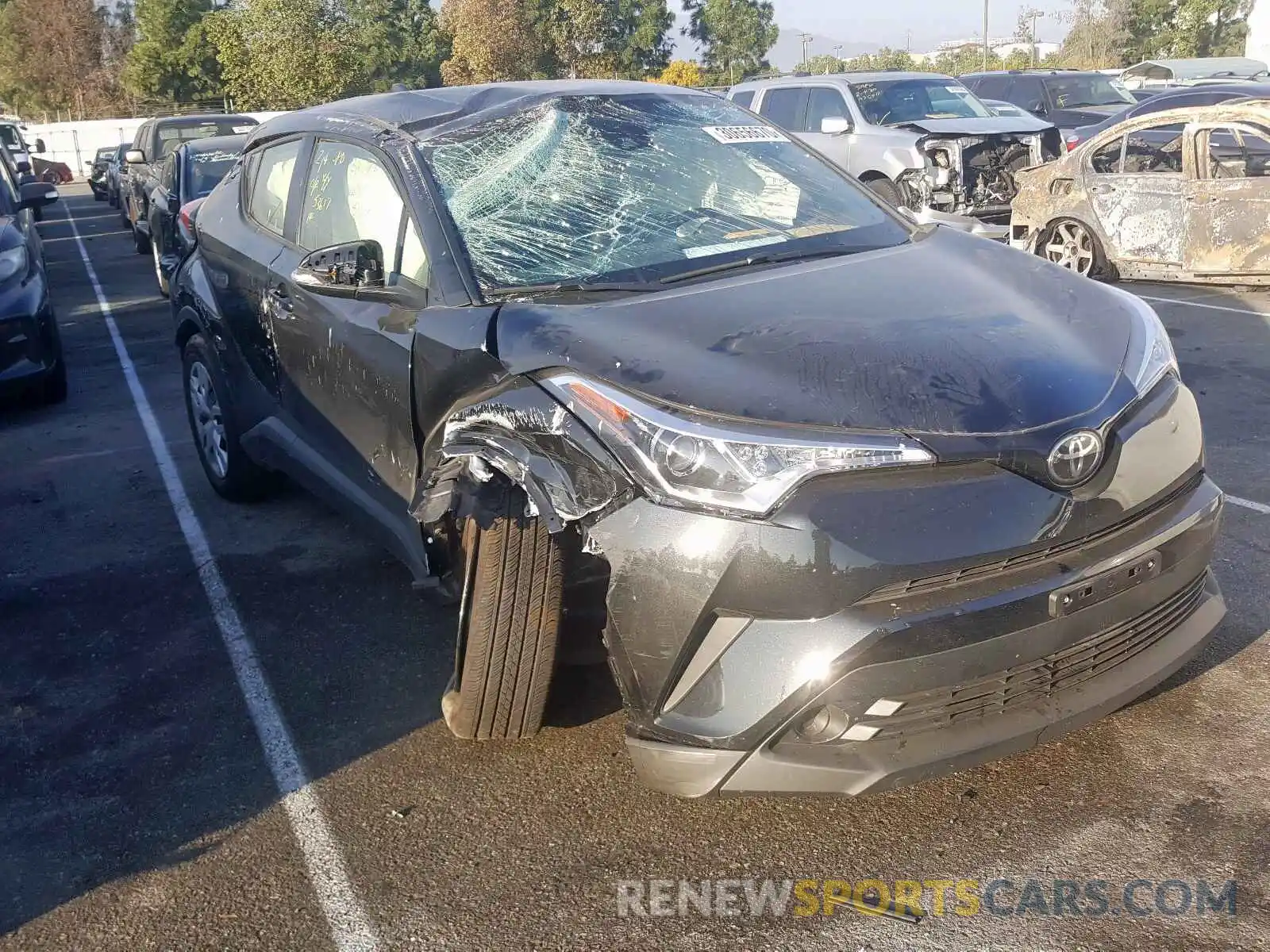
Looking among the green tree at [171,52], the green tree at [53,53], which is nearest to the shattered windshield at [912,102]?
the green tree at [171,52]

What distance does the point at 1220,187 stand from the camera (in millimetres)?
8734

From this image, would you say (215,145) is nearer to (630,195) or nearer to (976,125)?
(976,125)

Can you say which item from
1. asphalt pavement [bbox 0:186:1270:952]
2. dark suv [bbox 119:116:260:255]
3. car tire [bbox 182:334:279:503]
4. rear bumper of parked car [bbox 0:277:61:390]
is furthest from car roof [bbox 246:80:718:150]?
dark suv [bbox 119:116:260:255]

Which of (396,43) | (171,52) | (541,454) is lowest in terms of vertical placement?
(541,454)

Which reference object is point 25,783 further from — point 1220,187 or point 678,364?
point 1220,187

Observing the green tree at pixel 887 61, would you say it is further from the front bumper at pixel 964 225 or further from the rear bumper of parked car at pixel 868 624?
the rear bumper of parked car at pixel 868 624

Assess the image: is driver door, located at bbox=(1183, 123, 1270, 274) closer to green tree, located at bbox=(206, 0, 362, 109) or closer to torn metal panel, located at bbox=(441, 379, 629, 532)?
torn metal panel, located at bbox=(441, 379, 629, 532)

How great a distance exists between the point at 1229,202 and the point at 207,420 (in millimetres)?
7408

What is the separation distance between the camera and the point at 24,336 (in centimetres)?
730

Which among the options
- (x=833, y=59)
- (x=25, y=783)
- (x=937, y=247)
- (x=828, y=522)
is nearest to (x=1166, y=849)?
(x=828, y=522)

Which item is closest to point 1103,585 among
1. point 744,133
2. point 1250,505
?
point 744,133

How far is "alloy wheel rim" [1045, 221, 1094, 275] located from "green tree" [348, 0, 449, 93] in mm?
36086

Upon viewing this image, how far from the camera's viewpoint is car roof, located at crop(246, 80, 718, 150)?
397 cm

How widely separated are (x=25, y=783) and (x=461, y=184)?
2.21m
